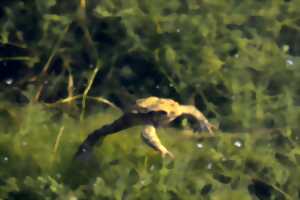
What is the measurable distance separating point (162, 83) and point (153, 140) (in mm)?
518

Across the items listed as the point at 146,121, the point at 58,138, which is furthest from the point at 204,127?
the point at 58,138

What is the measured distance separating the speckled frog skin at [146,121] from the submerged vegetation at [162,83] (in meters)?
0.06

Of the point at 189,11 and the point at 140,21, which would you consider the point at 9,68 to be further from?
the point at 189,11

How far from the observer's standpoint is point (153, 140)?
13.3 feet

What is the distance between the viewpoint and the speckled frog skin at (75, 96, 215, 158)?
13.3ft

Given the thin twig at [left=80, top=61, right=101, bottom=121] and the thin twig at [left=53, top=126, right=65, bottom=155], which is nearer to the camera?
the thin twig at [left=53, top=126, right=65, bottom=155]

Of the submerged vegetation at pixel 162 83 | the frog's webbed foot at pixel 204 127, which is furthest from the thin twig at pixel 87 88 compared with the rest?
the frog's webbed foot at pixel 204 127

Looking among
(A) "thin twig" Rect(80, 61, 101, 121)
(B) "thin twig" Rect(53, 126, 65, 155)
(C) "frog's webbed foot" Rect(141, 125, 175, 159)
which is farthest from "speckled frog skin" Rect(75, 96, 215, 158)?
(A) "thin twig" Rect(80, 61, 101, 121)

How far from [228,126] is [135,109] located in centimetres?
62

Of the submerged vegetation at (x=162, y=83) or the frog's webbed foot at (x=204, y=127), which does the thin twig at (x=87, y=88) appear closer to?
the submerged vegetation at (x=162, y=83)

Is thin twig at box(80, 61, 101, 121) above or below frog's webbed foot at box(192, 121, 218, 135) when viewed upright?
above

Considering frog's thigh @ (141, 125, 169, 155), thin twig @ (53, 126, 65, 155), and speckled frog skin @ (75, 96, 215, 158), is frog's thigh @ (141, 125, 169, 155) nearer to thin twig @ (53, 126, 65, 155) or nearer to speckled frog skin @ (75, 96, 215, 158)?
speckled frog skin @ (75, 96, 215, 158)

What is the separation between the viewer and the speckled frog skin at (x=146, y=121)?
4051mm

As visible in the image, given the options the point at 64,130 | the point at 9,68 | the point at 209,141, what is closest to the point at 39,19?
the point at 9,68
